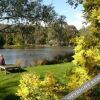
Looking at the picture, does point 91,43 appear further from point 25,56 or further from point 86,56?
point 25,56

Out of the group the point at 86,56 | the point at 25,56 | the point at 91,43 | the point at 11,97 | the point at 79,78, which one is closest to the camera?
the point at 86,56

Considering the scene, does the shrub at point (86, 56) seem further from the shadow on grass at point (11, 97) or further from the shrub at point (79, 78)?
the shadow on grass at point (11, 97)

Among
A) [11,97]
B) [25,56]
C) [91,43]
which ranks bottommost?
[25,56]

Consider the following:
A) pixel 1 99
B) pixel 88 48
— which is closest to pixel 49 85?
pixel 88 48

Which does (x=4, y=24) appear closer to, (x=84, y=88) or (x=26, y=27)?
(x=26, y=27)

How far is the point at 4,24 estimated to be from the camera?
3788cm

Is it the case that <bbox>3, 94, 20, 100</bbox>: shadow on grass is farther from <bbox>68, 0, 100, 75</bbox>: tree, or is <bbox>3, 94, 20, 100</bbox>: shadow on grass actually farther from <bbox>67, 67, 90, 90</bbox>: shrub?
<bbox>67, 67, 90, 90</bbox>: shrub

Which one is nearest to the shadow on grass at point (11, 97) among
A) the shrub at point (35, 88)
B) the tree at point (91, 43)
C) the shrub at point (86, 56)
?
the tree at point (91, 43)

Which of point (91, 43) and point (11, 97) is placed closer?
point (91, 43)

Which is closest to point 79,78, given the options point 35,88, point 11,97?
point 35,88

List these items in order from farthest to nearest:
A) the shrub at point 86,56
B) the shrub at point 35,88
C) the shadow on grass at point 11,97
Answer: the shadow on grass at point 11,97 → the shrub at point 86,56 → the shrub at point 35,88

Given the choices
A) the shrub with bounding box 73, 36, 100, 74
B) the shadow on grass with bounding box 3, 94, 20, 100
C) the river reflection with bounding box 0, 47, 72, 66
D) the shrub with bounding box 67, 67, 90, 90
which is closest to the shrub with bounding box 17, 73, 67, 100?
the shrub with bounding box 67, 67, 90, 90

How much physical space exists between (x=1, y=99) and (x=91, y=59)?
23.5 ft

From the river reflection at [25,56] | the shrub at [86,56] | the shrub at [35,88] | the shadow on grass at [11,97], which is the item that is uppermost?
the shrub at [86,56]
